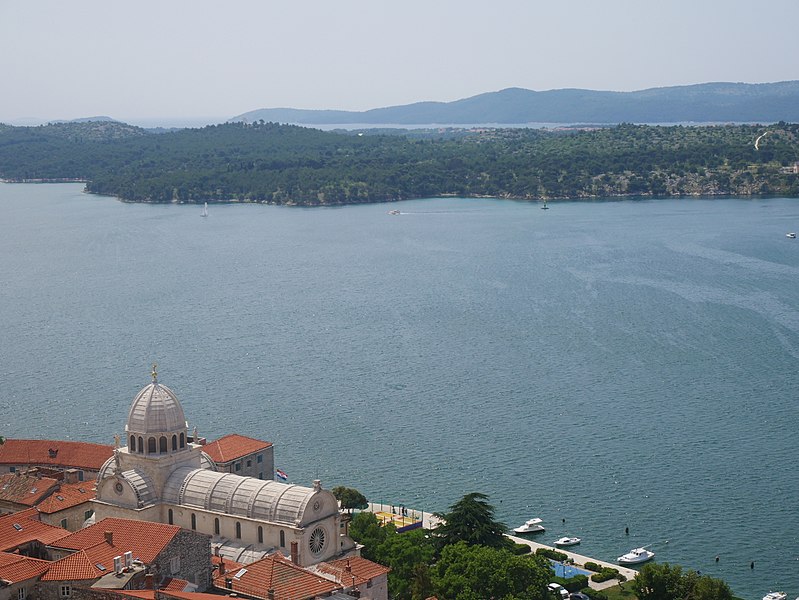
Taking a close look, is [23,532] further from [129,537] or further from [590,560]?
[590,560]

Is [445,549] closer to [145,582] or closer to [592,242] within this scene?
[145,582]

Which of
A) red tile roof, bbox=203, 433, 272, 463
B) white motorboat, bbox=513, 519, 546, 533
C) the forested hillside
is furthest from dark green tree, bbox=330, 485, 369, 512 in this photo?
the forested hillside

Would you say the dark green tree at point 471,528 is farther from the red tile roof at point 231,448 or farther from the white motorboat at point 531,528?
the red tile roof at point 231,448

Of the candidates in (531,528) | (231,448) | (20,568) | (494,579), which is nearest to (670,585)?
(494,579)

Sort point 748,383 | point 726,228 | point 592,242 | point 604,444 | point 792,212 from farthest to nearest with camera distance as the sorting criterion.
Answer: point 792,212 < point 726,228 < point 592,242 < point 748,383 < point 604,444

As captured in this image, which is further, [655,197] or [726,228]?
[655,197]

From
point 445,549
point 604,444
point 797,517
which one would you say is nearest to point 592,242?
point 604,444

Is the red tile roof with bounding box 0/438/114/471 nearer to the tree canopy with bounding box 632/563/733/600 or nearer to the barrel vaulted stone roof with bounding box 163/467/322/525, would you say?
the barrel vaulted stone roof with bounding box 163/467/322/525
